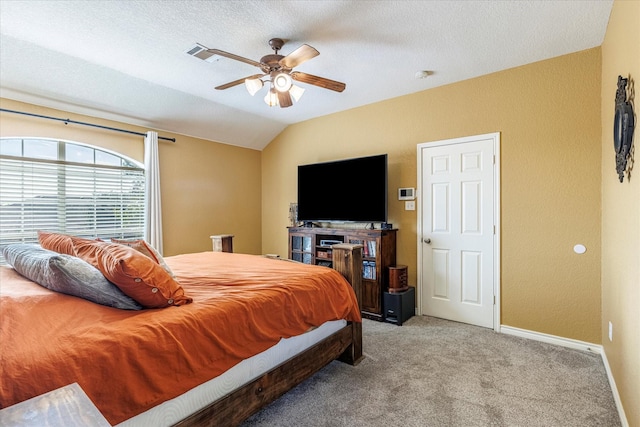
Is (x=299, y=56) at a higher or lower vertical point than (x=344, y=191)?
higher

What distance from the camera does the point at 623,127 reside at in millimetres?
1766

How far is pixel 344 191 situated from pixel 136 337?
3.19 metres

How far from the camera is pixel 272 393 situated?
177 centimetres

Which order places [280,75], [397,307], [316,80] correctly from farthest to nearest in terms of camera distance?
[397,307] < [316,80] < [280,75]

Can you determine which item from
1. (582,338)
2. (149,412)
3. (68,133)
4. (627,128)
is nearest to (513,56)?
(627,128)

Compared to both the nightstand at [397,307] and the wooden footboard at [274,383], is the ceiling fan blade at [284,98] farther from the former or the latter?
the nightstand at [397,307]

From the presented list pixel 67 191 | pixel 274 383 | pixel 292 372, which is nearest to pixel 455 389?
pixel 292 372

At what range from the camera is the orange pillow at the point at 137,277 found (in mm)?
1428

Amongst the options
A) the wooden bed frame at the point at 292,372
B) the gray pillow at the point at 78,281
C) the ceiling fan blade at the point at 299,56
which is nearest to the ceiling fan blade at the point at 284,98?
the ceiling fan blade at the point at 299,56

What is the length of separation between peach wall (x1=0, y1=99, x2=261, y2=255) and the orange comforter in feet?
7.17

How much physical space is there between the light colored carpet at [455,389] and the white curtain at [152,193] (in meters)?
2.90

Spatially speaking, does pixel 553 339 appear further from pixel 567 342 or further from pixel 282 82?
pixel 282 82

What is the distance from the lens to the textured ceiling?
227 centimetres

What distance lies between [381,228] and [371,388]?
81.8 inches
